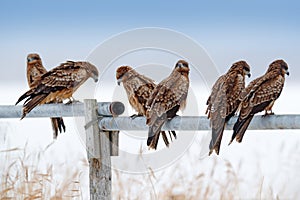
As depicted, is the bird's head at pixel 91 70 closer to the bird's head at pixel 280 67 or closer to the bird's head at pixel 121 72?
the bird's head at pixel 121 72

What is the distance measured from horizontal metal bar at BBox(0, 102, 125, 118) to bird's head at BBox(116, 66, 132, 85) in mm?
279

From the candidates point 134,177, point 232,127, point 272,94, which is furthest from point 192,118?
point 134,177

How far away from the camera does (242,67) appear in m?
3.73

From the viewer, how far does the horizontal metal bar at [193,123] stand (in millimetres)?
3178

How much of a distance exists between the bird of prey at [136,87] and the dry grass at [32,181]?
65cm

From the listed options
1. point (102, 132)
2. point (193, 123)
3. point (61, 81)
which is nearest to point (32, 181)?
point (61, 81)

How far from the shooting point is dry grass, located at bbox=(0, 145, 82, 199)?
4.31 meters

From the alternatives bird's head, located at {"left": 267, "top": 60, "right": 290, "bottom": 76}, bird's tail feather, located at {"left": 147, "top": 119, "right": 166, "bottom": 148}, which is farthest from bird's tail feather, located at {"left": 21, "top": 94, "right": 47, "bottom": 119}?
bird's head, located at {"left": 267, "top": 60, "right": 290, "bottom": 76}

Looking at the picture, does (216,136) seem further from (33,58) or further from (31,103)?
(33,58)

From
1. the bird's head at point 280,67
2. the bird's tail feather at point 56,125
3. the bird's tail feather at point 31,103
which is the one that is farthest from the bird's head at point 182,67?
the bird's tail feather at point 56,125

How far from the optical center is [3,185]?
455 centimetres

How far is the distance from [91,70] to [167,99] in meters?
0.89

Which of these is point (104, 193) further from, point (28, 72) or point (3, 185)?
point (28, 72)

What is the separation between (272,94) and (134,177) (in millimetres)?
1210
